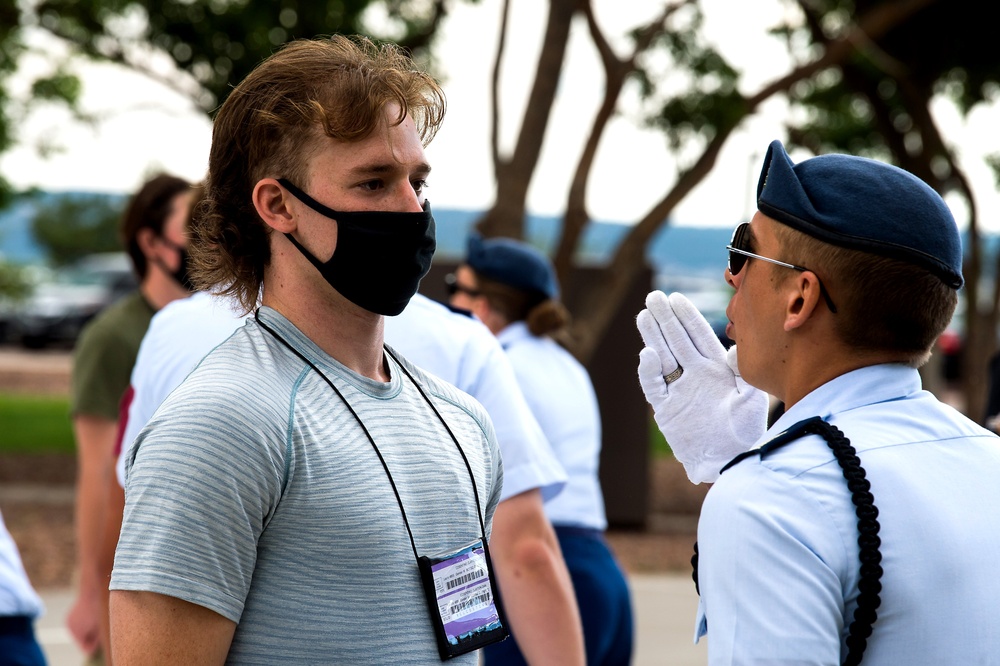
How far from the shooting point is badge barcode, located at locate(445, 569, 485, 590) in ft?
6.34

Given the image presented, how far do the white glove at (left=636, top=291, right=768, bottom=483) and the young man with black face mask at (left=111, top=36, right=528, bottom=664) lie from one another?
0.35m

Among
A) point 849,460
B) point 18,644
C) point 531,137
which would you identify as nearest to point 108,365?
point 18,644

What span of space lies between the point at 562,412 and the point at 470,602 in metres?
2.36

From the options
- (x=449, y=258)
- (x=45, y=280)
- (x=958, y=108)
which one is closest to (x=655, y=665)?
(x=449, y=258)

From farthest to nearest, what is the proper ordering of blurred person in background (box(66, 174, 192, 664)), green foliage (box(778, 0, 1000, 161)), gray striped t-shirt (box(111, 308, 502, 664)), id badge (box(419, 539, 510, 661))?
green foliage (box(778, 0, 1000, 161)) < blurred person in background (box(66, 174, 192, 664)) < id badge (box(419, 539, 510, 661)) < gray striped t-shirt (box(111, 308, 502, 664))

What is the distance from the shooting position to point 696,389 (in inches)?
87.1

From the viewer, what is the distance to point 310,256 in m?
2.03

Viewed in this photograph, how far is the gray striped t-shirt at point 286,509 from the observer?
167 centimetres

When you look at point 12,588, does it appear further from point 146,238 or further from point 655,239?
point 655,239

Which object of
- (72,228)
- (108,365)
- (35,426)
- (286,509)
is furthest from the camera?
(72,228)

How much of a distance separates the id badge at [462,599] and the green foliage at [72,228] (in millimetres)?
58025

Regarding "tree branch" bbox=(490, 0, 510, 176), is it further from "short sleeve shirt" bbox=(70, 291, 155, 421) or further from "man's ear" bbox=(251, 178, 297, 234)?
"man's ear" bbox=(251, 178, 297, 234)

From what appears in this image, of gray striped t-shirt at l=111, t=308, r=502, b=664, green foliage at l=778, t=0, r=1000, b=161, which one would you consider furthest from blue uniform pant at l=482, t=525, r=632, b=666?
green foliage at l=778, t=0, r=1000, b=161

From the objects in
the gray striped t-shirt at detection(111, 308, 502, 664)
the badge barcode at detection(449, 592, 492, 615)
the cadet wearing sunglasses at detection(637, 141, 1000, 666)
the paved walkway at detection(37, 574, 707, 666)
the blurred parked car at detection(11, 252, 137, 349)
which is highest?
the cadet wearing sunglasses at detection(637, 141, 1000, 666)
